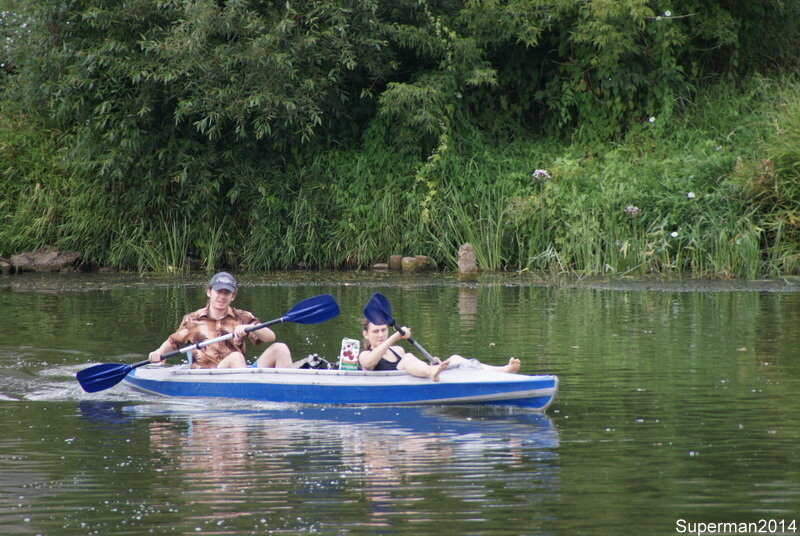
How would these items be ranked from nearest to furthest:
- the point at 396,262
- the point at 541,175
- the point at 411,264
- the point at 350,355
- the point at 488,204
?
the point at 350,355 < the point at 541,175 < the point at 488,204 < the point at 411,264 < the point at 396,262

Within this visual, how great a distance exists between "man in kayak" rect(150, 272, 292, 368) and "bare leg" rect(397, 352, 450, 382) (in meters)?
1.14

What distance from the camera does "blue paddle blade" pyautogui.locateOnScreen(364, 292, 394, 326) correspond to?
25.2 ft

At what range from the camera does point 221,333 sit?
8.73 m

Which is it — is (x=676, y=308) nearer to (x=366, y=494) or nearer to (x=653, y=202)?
(x=653, y=202)

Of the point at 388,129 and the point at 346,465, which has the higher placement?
the point at 388,129

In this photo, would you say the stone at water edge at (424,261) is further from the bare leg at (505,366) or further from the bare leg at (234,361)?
the bare leg at (505,366)

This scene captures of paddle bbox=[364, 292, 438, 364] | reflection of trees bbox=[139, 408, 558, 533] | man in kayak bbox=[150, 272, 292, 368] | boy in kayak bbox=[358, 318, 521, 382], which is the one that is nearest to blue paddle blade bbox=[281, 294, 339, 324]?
man in kayak bbox=[150, 272, 292, 368]

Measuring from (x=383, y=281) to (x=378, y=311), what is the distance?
8200 millimetres

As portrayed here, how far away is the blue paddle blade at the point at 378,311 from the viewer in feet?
25.2

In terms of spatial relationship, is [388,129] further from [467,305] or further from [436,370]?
[436,370]

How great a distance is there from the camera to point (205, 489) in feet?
17.8

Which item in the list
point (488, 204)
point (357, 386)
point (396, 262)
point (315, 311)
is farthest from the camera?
point (396, 262)

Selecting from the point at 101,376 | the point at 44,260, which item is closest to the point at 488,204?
the point at 44,260

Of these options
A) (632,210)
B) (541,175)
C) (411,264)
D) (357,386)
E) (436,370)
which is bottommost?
(357,386)
